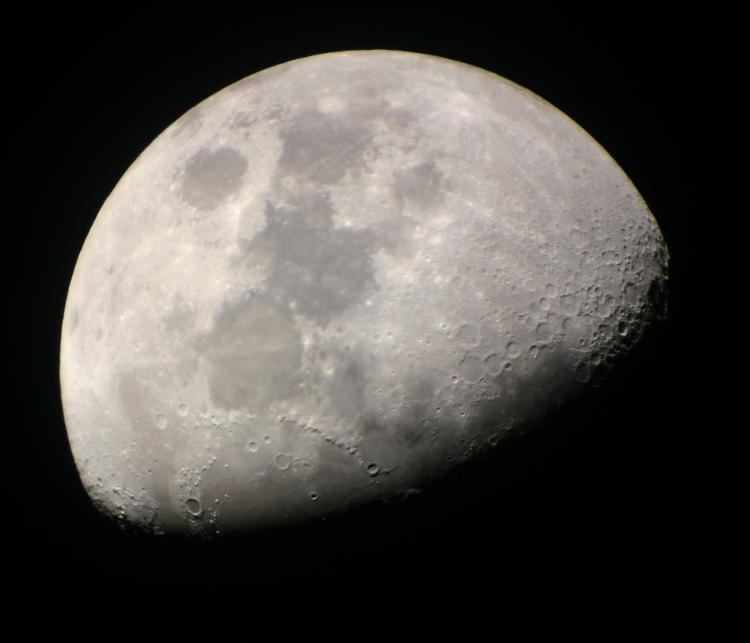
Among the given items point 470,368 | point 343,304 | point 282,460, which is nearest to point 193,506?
point 282,460

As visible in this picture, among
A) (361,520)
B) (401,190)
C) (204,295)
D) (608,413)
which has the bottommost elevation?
(361,520)

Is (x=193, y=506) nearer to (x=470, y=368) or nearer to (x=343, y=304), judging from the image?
(x=343, y=304)

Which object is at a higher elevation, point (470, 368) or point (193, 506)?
point (470, 368)

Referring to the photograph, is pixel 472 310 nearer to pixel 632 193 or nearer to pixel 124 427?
pixel 632 193

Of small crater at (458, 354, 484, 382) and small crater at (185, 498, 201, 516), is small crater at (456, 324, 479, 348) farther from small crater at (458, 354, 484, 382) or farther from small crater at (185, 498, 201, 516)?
small crater at (185, 498, 201, 516)

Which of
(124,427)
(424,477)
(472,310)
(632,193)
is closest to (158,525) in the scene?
(124,427)

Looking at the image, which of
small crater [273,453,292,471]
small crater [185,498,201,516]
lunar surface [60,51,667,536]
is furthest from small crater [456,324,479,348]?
small crater [185,498,201,516]

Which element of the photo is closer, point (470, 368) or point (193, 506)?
point (470, 368)

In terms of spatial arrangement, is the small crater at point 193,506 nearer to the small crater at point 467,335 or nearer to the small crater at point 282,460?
the small crater at point 282,460
